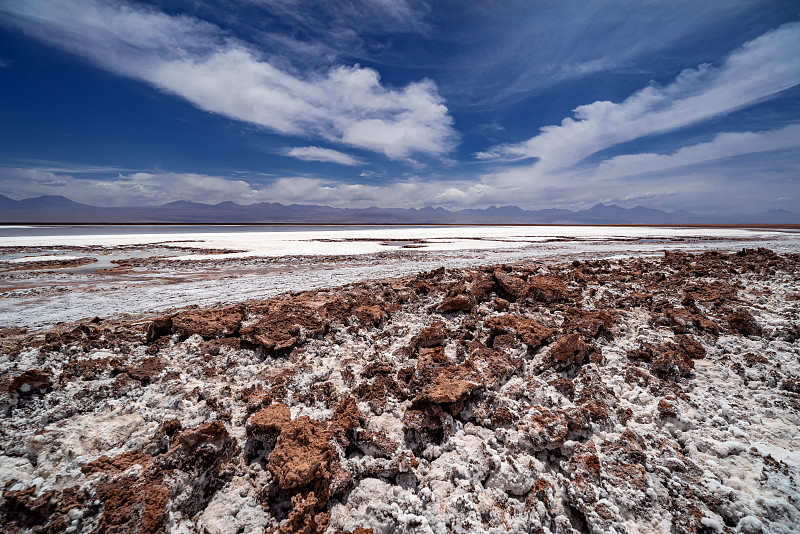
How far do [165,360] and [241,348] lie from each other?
3.56ft

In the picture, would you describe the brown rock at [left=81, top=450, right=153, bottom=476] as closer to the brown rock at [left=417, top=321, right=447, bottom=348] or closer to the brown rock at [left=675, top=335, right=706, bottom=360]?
the brown rock at [left=417, top=321, right=447, bottom=348]

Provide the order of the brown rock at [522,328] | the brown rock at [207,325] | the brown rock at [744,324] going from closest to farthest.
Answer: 1. the brown rock at [522,328]
2. the brown rock at [744,324]
3. the brown rock at [207,325]

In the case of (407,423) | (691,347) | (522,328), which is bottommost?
(407,423)

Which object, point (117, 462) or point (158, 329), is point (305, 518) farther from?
point (158, 329)

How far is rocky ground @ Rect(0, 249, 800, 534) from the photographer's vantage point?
295 centimetres

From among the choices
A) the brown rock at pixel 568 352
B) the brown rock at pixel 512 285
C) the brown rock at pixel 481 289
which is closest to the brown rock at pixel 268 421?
the brown rock at pixel 568 352

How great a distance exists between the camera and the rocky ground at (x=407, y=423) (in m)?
2.95

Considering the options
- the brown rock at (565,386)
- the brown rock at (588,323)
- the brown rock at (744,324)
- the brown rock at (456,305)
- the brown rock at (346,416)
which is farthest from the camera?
the brown rock at (456,305)

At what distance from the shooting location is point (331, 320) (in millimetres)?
6449

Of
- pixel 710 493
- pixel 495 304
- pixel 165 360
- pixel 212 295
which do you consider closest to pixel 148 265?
pixel 212 295

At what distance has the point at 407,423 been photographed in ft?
12.9

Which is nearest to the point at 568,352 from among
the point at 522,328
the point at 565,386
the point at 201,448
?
the point at 565,386

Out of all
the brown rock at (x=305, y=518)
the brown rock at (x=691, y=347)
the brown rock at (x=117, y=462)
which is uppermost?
the brown rock at (x=691, y=347)

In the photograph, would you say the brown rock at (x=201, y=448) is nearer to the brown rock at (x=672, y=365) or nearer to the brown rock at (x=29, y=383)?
the brown rock at (x=29, y=383)
